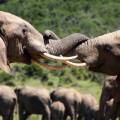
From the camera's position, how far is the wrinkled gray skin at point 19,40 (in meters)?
7.54

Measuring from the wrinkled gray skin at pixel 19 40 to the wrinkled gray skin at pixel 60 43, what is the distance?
116 mm

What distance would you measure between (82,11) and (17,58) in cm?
5441

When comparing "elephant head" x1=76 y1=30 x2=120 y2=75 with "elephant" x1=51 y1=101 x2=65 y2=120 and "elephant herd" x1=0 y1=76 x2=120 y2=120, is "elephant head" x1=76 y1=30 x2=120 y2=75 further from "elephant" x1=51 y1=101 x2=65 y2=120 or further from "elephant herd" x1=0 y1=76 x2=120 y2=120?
"elephant" x1=51 y1=101 x2=65 y2=120

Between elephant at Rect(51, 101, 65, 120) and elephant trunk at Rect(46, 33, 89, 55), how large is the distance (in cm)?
1035

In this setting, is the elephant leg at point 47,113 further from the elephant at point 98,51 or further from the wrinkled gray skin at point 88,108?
the elephant at point 98,51

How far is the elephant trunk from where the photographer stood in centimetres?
781

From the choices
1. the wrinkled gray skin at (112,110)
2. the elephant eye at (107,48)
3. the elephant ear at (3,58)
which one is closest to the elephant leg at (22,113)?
the wrinkled gray skin at (112,110)

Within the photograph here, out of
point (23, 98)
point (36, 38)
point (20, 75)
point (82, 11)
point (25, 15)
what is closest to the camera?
point (36, 38)

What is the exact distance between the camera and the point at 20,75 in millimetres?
31578

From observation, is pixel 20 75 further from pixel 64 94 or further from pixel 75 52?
pixel 75 52

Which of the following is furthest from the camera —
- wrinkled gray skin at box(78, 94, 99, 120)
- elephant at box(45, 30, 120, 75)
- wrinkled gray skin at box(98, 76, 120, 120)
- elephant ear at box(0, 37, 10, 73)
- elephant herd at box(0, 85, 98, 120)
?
wrinkled gray skin at box(78, 94, 99, 120)

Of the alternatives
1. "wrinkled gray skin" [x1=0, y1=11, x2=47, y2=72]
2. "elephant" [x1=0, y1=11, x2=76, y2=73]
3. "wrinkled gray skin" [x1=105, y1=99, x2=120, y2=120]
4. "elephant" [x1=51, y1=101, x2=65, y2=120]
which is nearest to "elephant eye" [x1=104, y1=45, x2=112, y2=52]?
"elephant" [x1=0, y1=11, x2=76, y2=73]

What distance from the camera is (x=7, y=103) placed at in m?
17.6

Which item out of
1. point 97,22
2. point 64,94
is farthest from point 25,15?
point 64,94
